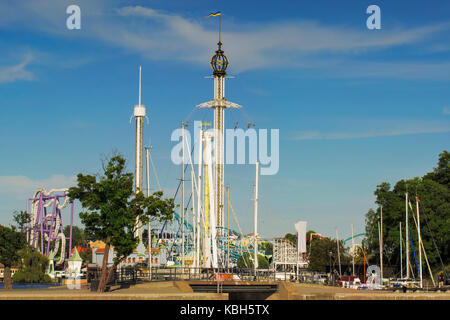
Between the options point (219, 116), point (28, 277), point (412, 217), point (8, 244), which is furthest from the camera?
point (219, 116)

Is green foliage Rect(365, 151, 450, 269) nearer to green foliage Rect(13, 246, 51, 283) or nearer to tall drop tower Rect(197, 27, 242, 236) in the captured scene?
tall drop tower Rect(197, 27, 242, 236)

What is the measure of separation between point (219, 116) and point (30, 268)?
4560 cm

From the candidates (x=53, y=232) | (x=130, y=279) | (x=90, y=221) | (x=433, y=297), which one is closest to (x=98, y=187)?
(x=90, y=221)

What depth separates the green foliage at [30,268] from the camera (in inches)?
3529

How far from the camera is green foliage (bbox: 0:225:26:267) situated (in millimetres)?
66125

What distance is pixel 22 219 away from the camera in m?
99.3

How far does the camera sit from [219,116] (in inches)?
4616

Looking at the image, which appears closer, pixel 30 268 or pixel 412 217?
pixel 412 217

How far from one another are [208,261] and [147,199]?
26.2 meters

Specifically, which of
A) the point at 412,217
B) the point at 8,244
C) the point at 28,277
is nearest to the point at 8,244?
the point at 8,244

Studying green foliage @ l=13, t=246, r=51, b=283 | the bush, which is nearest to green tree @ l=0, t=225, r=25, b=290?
green foliage @ l=13, t=246, r=51, b=283

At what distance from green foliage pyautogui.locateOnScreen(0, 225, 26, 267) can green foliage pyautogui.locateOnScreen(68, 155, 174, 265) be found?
2106 cm

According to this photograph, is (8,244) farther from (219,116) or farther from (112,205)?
(219,116)
